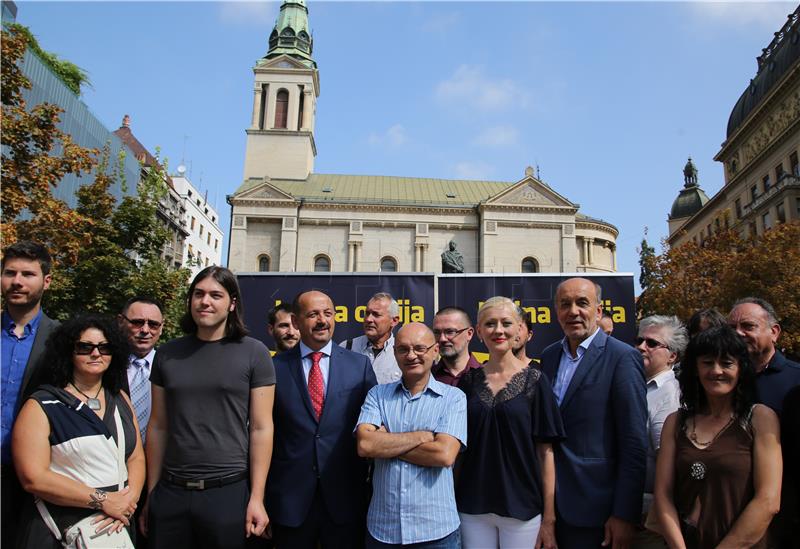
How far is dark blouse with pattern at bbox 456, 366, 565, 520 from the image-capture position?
298 centimetres

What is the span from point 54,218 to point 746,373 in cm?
1131

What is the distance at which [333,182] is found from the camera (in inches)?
1769

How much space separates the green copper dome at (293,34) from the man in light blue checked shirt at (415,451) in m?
50.4

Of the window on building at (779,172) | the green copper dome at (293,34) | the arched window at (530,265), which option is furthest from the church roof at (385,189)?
the window on building at (779,172)

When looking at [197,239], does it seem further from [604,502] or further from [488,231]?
[604,502]

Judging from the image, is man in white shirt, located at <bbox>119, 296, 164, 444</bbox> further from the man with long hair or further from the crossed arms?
the crossed arms

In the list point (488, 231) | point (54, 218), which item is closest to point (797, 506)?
point (54, 218)

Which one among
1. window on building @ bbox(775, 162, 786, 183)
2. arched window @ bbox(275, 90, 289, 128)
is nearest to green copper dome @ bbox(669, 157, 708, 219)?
window on building @ bbox(775, 162, 786, 183)

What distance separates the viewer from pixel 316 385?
3.45 metres

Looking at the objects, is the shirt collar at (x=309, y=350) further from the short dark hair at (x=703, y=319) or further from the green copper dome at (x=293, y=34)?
the green copper dome at (x=293, y=34)

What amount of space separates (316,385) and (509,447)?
1292 mm

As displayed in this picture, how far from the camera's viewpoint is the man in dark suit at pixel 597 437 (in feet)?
9.83

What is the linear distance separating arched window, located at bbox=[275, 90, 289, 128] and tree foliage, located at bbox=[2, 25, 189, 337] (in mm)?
29614

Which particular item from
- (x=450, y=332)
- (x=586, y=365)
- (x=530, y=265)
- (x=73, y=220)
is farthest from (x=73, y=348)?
(x=530, y=265)
